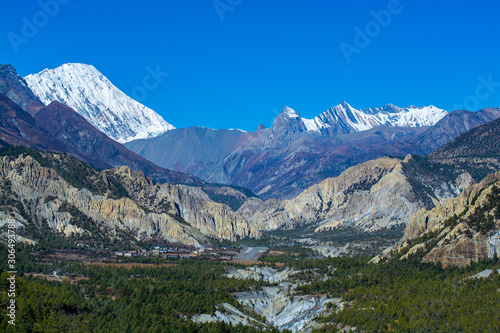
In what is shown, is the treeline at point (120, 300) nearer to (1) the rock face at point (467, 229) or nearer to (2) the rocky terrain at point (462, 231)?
(2) the rocky terrain at point (462, 231)

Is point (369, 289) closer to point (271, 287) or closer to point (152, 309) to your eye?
point (271, 287)

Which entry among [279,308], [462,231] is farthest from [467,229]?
[279,308]

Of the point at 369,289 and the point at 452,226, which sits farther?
the point at 452,226

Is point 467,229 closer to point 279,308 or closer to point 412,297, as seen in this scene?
point 412,297

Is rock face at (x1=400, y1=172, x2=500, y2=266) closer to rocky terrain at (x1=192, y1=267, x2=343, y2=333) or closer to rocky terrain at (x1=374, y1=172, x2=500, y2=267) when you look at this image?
rocky terrain at (x1=374, y1=172, x2=500, y2=267)

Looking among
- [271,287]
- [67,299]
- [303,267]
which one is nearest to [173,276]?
[271,287]

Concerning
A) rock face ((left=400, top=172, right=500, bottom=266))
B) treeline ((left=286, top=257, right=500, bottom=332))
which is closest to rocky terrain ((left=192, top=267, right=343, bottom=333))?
treeline ((left=286, top=257, right=500, bottom=332))

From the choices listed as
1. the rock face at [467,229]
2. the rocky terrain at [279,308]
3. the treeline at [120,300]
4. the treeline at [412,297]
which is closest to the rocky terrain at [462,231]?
the rock face at [467,229]

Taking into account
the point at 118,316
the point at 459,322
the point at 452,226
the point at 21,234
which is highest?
the point at 21,234
